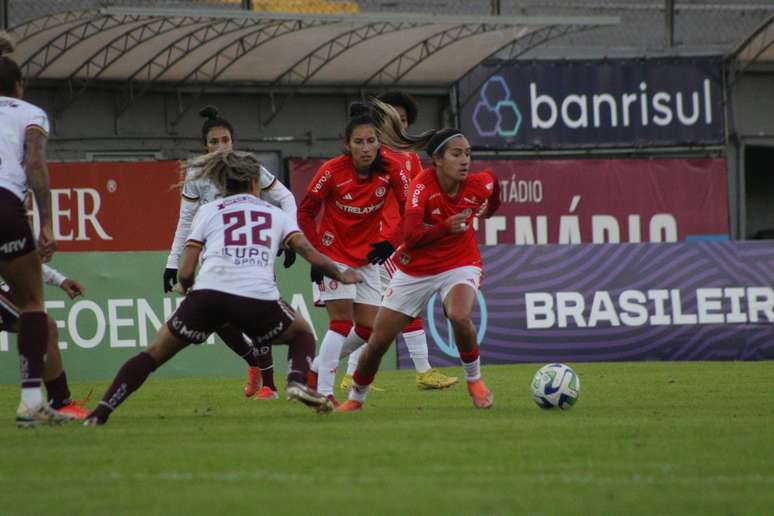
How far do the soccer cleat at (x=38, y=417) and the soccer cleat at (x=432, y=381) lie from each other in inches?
193

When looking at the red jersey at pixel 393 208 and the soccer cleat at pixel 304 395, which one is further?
the red jersey at pixel 393 208

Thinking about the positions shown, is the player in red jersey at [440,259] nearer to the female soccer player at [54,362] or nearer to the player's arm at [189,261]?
the player's arm at [189,261]

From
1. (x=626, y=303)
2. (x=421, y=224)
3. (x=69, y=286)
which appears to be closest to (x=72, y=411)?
(x=69, y=286)

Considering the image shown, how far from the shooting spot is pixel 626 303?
1872 cm

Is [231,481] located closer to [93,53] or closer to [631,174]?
[93,53]

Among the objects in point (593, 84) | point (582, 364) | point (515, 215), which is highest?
point (593, 84)

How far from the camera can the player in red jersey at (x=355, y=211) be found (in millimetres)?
11812

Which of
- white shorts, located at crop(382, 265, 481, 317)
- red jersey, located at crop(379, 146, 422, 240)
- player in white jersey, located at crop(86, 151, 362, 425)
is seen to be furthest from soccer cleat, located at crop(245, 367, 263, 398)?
player in white jersey, located at crop(86, 151, 362, 425)

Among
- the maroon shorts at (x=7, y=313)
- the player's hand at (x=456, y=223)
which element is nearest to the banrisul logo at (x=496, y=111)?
the player's hand at (x=456, y=223)

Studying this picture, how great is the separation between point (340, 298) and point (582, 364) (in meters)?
6.78

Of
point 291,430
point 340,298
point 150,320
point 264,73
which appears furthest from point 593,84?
point 291,430

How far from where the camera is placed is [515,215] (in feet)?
88.0

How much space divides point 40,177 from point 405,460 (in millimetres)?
3008

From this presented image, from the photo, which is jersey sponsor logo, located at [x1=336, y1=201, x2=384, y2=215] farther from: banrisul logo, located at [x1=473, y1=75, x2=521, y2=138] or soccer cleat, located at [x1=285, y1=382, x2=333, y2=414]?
banrisul logo, located at [x1=473, y1=75, x2=521, y2=138]
